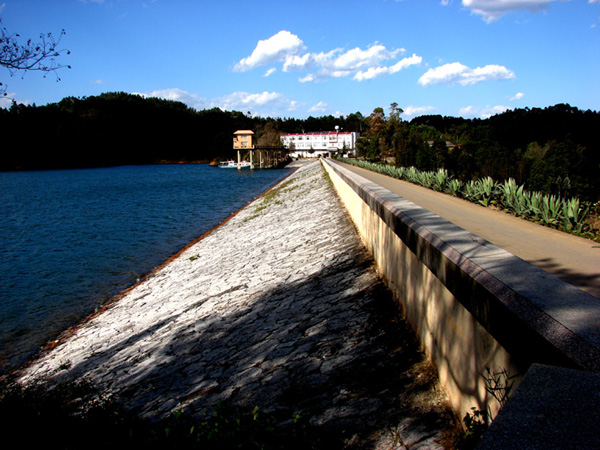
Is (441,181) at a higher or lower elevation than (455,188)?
higher

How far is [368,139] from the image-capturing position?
89.8 meters

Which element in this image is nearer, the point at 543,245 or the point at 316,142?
the point at 543,245

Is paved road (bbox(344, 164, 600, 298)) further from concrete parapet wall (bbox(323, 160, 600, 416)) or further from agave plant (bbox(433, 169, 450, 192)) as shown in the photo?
agave plant (bbox(433, 169, 450, 192))

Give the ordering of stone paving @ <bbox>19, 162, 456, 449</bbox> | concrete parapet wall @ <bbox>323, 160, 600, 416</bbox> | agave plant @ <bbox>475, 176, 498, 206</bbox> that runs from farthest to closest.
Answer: agave plant @ <bbox>475, 176, 498, 206</bbox> → stone paving @ <bbox>19, 162, 456, 449</bbox> → concrete parapet wall @ <bbox>323, 160, 600, 416</bbox>

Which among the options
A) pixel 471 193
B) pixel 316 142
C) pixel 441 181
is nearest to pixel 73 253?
pixel 441 181

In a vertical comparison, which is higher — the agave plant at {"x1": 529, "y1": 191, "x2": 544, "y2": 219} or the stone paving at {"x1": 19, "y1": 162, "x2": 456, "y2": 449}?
the agave plant at {"x1": 529, "y1": 191, "x2": 544, "y2": 219}

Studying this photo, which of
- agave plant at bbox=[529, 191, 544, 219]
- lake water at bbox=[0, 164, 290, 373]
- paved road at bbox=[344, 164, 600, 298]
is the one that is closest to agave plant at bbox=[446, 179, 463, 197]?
paved road at bbox=[344, 164, 600, 298]

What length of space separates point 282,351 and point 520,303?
145 inches

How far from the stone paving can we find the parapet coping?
3.88ft

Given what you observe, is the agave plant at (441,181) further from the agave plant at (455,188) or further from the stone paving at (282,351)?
the stone paving at (282,351)

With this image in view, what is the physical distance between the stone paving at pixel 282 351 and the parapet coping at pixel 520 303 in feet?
3.88

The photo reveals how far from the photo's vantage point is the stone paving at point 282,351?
3.67m

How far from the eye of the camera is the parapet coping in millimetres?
1794

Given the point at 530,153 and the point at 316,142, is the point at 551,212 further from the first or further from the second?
the point at 316,142
